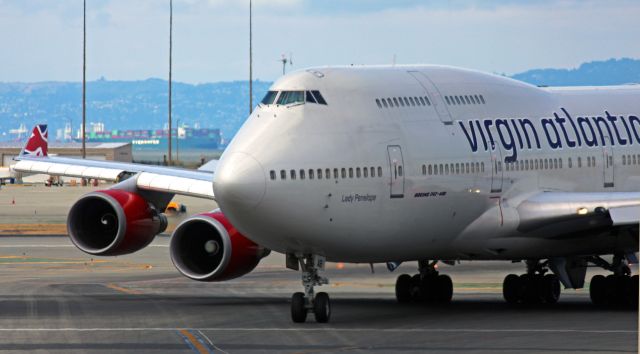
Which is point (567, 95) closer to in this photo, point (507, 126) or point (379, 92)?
point (507, 126)

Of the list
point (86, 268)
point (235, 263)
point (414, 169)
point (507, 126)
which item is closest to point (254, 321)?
point (235, 263)

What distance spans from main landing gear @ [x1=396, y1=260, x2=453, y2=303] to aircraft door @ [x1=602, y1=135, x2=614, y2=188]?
460 cm

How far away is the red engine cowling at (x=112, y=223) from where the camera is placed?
40.7m

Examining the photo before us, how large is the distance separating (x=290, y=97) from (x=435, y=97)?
13.2 ft

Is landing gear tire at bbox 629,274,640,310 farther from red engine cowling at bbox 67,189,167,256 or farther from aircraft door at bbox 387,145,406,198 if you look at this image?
red engine cowling at bbox 67,189,167,256

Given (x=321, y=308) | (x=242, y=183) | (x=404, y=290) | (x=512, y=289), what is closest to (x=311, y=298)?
(x=321, y=308)

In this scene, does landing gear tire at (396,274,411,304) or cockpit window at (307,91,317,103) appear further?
landing gear tire at (396,274,411,304)

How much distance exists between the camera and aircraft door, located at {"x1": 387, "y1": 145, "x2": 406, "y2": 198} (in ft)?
115

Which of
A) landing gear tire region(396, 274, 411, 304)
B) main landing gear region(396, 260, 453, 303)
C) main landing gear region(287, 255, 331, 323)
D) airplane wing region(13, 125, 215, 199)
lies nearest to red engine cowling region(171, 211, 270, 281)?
airplane wing region(13, 125, 215, 199)

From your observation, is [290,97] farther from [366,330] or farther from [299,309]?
[366,330]

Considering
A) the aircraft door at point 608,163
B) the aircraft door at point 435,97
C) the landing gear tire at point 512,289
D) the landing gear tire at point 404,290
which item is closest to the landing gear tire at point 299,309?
the aircraft door at point 435,97

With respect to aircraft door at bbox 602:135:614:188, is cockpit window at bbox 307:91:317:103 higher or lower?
higher

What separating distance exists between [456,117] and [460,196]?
6.51 ft

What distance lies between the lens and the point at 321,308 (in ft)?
113
